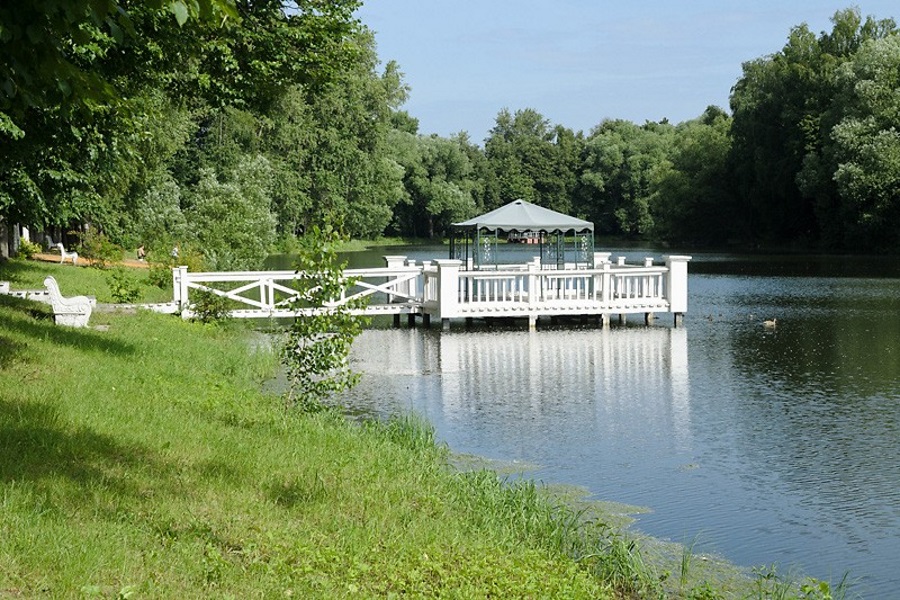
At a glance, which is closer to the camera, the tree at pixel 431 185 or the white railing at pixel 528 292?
the white railing at pixel 528 292

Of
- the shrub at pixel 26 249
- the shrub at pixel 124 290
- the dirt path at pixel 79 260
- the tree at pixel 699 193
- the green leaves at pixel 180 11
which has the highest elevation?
the tree at pixel 699 193

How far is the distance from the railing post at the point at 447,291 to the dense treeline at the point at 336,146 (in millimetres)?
4895

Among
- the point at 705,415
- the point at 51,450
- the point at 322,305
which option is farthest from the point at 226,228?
the point at 51,450

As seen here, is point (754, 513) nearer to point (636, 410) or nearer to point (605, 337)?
point (636, 410)

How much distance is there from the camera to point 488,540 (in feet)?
25.6

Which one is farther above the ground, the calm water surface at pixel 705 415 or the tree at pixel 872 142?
the tree at pixel 872 142

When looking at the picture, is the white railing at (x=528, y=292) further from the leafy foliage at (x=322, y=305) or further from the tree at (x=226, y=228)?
the leafy foliage at (x=322, y=305)

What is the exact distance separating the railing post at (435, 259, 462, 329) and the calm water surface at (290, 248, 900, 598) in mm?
521

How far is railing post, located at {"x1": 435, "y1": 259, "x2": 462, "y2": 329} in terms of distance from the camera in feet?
Result: 82.9

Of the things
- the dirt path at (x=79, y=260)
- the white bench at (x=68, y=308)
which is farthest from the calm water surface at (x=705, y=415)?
the dirt path at (x=79, y=260)

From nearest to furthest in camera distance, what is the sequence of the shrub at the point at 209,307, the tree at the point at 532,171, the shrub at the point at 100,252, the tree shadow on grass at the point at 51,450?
1. the tree shadow on grass at the point at 51,450
2. the shrub at the point at 209,307
3. the shrub at the point at 100,252
4. the tree at the point at 532,171

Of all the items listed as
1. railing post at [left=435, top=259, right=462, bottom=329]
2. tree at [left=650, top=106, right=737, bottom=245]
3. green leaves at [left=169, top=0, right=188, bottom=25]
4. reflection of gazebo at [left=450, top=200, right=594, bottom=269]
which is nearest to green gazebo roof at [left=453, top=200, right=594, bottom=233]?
reflection of gazebo at [left=450, top=200, right=594, bottom=269]

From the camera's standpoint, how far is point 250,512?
729 cm

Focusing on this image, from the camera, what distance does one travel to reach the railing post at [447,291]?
25266 millimetres
